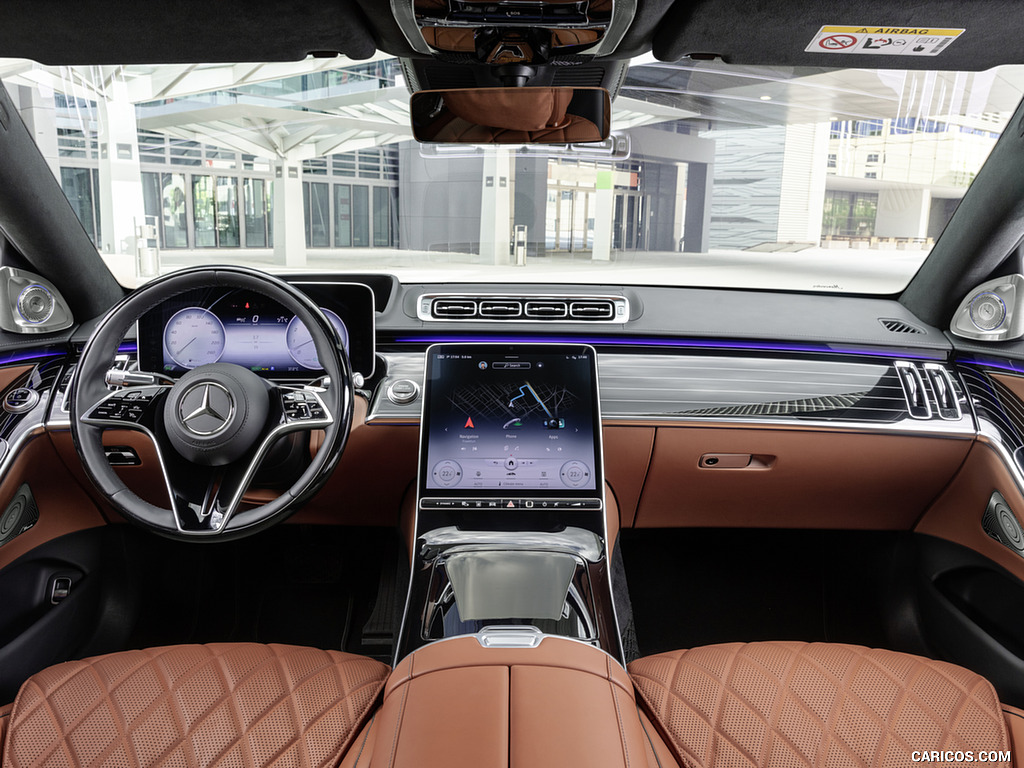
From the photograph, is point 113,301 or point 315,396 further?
point 113,301

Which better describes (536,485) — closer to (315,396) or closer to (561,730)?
(315,396)

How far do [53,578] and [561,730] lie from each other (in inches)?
71.7

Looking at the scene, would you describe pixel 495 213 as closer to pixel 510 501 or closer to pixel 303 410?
pixel 510 501

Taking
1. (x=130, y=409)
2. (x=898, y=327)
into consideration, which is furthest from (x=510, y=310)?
(x=898, y=327)

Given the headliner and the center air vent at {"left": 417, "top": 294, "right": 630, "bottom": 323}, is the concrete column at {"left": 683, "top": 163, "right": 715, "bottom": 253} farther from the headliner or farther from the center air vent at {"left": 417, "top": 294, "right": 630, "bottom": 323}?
the headliner

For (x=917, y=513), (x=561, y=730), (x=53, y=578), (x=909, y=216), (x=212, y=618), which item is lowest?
(x=212, y=618)

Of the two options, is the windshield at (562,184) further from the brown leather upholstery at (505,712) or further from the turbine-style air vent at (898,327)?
the brown leather upholstery at (505,712)

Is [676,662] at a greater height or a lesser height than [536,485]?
lesser

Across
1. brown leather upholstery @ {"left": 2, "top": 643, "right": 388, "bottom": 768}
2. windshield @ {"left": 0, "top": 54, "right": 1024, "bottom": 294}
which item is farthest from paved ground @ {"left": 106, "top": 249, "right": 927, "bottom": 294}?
brown leather upholstery @ {"left": 2, "top": 643, "right": 388, "bottom": 768}

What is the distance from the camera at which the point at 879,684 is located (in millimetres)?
1428

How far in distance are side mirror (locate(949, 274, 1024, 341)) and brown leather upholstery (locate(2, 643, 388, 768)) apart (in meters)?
2.15

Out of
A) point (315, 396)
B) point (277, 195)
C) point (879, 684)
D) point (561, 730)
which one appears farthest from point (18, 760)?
point (277, 195)

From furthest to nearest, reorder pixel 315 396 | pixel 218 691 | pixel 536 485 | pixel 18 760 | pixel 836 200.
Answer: pixel 836 200 < pixel 536 485 < pixel 315 396 < pixel 218 691 < pixel 18 760

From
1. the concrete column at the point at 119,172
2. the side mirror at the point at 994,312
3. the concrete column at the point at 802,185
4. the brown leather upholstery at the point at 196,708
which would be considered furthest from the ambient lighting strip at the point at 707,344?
the concrete column at the point at 119,172
